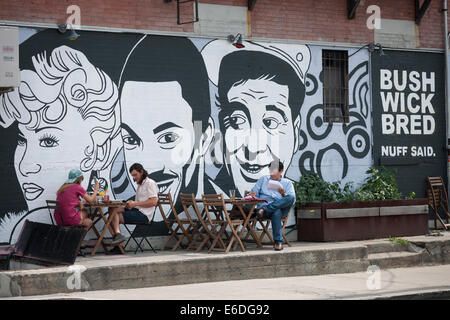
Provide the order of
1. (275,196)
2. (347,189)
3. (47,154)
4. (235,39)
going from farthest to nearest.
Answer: (347,189) < (235,39) < (275,196) < (47,154)

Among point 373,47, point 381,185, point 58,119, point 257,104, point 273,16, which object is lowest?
point 381,185

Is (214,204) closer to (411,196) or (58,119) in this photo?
(58,119)

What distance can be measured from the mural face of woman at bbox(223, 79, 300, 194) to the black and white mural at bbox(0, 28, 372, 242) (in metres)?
0.02

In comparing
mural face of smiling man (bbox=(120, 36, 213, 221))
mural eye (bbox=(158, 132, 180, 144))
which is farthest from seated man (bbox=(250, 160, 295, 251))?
mural eye (bbox=(158, 132, 180, 144))

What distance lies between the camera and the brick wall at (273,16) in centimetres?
1283

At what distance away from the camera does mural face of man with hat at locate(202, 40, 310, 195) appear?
14.4 m

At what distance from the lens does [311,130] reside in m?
15.3

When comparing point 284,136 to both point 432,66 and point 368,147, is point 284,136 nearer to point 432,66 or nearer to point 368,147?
point 368,147

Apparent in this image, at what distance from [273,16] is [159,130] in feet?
10.7

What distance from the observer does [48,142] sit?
12766 mm

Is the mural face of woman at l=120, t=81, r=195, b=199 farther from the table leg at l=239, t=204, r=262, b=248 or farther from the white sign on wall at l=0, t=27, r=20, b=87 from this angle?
the white sign on wall at l=0, t=27, r=20, b=87

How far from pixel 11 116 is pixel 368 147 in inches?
280

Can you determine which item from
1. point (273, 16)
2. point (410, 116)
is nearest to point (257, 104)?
point (273, 16)
